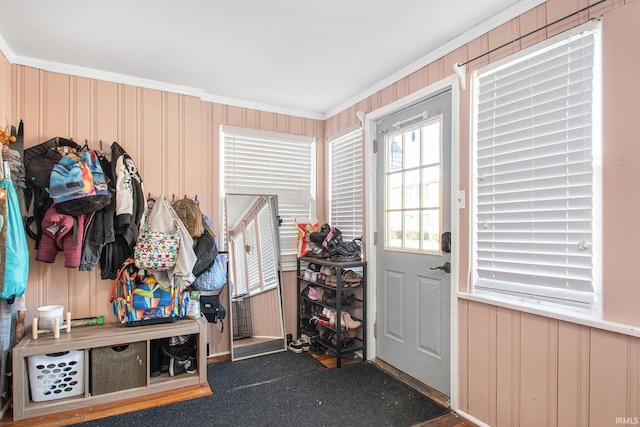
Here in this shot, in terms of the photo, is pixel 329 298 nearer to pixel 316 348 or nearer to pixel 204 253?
pixel 316 348

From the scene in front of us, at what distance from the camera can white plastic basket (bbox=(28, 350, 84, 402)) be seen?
7.30 feet

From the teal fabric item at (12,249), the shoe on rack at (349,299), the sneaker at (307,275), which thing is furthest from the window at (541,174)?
the teal fabric item at (12,249)

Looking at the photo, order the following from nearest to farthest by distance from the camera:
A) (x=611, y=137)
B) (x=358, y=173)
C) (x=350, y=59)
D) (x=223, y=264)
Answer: (x=611, y=137) < (x=350, y=59) < (x=223, y=264) < (x=358, y=173)

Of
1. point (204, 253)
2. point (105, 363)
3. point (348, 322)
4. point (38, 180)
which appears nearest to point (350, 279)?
point (348, 322)

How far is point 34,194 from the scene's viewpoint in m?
2.40

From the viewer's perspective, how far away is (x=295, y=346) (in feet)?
10.8

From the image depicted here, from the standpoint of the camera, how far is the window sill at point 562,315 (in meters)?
1.44

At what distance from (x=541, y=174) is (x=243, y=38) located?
1.95m

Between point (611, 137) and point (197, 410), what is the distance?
9.14 ft

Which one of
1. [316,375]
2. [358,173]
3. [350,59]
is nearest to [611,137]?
[350,59]

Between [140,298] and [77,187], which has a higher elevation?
[77,187]

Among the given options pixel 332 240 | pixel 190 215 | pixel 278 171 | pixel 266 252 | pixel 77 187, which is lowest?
pixel 266 252

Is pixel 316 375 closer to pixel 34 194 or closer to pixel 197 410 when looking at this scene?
pixel 197 410

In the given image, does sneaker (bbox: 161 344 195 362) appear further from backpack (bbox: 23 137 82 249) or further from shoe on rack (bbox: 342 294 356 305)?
shoe on rack (bbox: 342 294 356 305)
